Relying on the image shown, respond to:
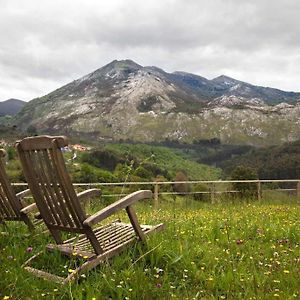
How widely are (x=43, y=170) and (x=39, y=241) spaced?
106 cm

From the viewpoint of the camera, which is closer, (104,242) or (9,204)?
(104,242)

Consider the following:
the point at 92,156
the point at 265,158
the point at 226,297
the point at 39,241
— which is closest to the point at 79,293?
the point at 226,297

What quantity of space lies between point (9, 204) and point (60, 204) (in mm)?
1066

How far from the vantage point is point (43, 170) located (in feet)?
11.1

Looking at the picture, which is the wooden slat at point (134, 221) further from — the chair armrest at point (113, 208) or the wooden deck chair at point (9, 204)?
the wooden deck chair at point (9, 204)

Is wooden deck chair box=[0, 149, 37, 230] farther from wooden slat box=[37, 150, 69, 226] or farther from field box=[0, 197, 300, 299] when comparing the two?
wooden slat box=[37, 150, 69, 226]

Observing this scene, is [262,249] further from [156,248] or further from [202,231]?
[156,248]

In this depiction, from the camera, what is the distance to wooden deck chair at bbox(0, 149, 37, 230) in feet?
13.1

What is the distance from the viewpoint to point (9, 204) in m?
4.18

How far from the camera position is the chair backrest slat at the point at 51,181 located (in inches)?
126

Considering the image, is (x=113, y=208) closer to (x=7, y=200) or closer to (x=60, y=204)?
(x=60, y=204)

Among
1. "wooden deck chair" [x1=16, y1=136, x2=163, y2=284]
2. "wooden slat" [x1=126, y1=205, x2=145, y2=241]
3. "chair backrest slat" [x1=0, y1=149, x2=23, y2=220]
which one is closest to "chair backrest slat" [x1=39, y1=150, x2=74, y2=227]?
"wooden deck chair" [x1=16, y1=136, x2=163, y2=284]

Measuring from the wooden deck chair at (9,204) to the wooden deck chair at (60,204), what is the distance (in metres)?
0.52

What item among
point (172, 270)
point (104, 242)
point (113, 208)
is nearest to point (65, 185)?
point (113, 208)
